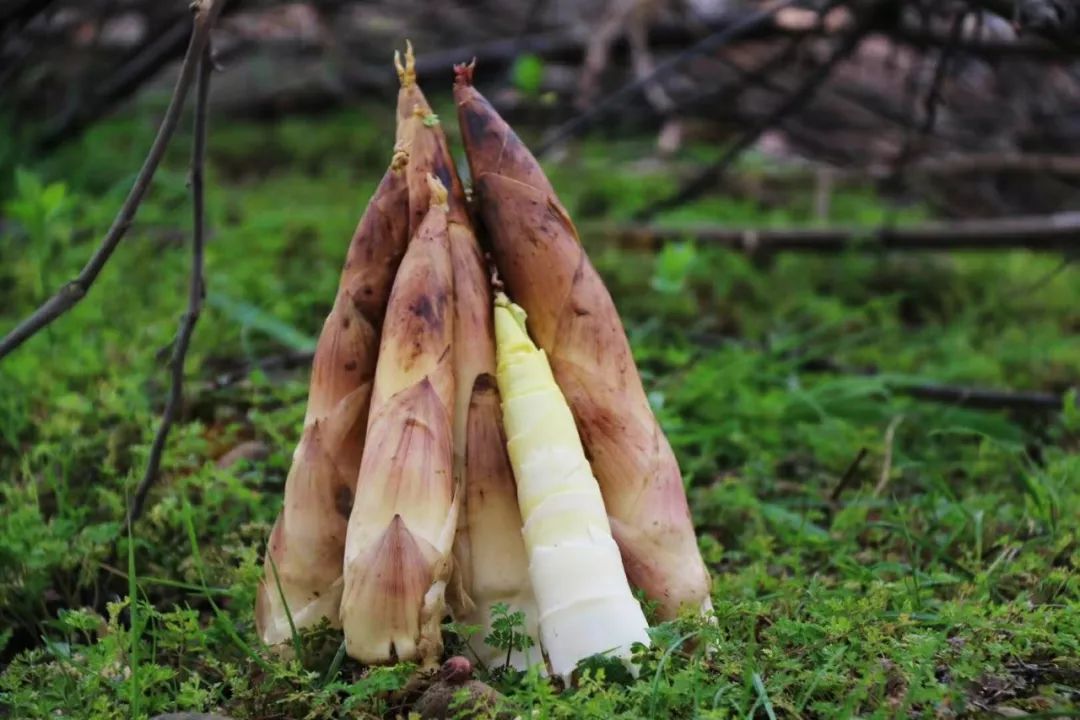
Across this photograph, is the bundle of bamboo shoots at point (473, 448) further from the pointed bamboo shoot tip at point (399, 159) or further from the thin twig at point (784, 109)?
the thin twig at point (784, 109)

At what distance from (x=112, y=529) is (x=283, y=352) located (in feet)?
4.04

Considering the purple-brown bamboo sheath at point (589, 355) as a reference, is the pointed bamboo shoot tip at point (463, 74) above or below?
above

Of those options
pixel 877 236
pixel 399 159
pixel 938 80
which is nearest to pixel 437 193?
pixel 399 159

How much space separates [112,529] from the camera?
7.29 feet

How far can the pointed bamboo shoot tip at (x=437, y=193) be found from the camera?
1756 mm

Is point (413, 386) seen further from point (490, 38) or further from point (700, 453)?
point (490, 38)

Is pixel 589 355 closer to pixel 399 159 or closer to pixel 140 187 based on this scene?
pixel 399 159

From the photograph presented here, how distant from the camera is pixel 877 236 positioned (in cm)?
421

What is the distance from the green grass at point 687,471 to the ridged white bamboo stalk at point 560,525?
0.06 meters

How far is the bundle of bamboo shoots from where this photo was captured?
1564 millimetres

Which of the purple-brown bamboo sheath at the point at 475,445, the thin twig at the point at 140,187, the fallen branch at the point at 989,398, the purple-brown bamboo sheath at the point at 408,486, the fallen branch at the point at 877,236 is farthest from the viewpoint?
the fallen branch at the point at 877,236

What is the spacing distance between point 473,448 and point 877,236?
2.90 m

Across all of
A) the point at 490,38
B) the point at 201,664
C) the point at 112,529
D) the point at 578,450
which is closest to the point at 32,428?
the point at 112,529

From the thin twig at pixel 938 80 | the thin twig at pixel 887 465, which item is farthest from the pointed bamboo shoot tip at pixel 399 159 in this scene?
the thin twig at pixel 938 80
